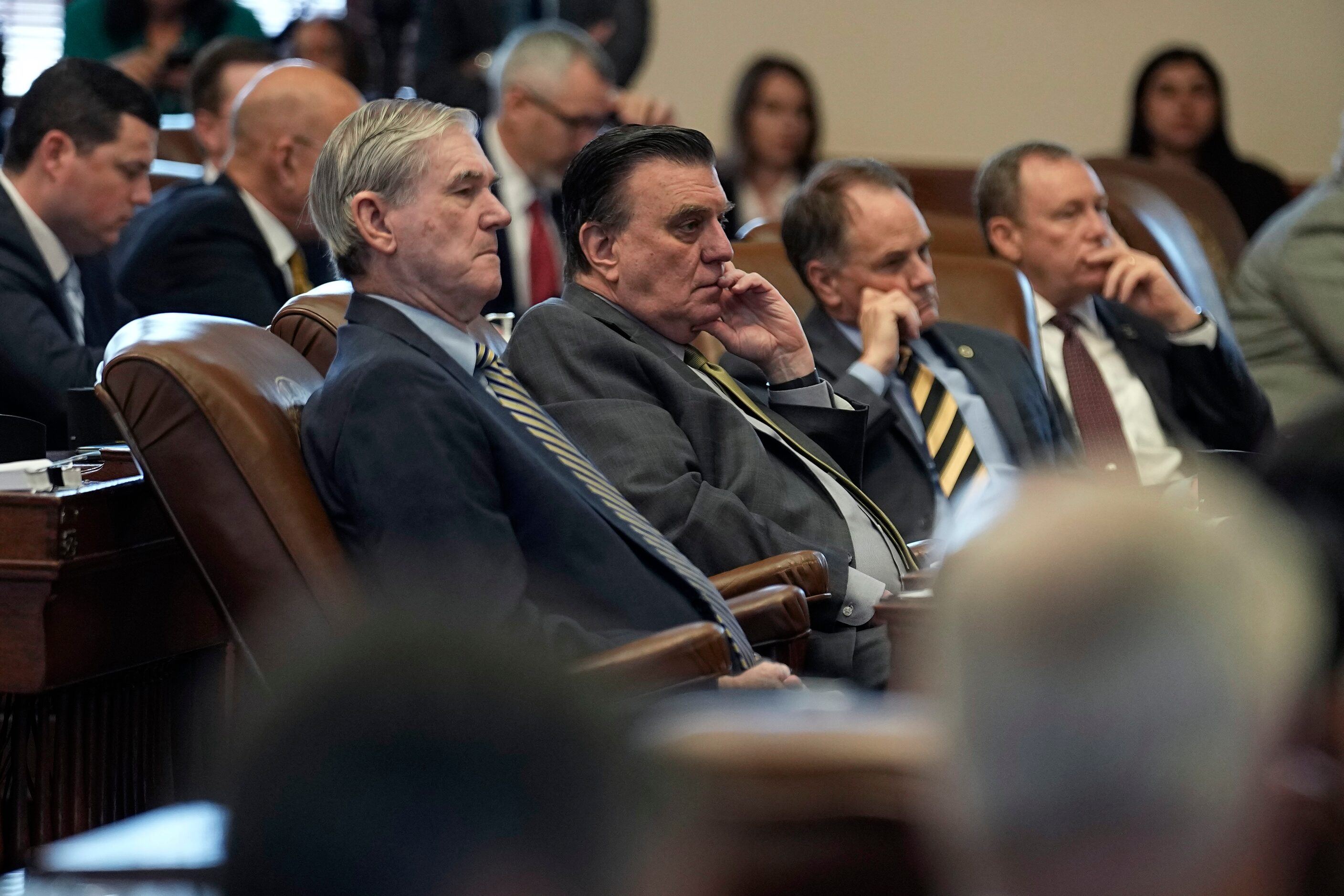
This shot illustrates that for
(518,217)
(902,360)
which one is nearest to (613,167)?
(902,360)

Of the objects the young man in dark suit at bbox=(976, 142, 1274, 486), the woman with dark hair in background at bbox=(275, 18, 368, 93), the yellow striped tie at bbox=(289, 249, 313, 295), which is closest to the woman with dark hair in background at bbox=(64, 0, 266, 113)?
the woman with dark hair in background at bbox=(275, 18, 368, 93)

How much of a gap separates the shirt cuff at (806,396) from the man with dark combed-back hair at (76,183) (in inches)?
45.0

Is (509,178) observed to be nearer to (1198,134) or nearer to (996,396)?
(996,396)

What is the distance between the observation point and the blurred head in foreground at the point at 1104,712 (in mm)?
363

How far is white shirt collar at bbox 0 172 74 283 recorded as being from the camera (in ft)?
9.20

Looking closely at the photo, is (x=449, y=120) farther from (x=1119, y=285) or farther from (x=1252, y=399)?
(x=1252, y=399)

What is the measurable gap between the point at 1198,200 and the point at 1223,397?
1595mm

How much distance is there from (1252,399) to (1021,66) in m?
2.96

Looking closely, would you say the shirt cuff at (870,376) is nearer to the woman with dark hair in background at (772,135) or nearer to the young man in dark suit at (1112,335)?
the young man in dark suit at (1112,335)

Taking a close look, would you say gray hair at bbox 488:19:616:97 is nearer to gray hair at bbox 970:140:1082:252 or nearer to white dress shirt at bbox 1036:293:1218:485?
gray hair at bbox 970:140:1082:252

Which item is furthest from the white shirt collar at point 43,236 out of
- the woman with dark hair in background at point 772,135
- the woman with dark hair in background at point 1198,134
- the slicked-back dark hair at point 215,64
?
the woman with dark hair in background at point 1198,134

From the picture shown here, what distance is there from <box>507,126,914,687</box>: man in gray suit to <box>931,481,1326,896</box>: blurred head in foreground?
170 centimetres

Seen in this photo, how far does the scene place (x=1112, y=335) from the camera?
313cm

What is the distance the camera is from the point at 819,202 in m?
2.86
